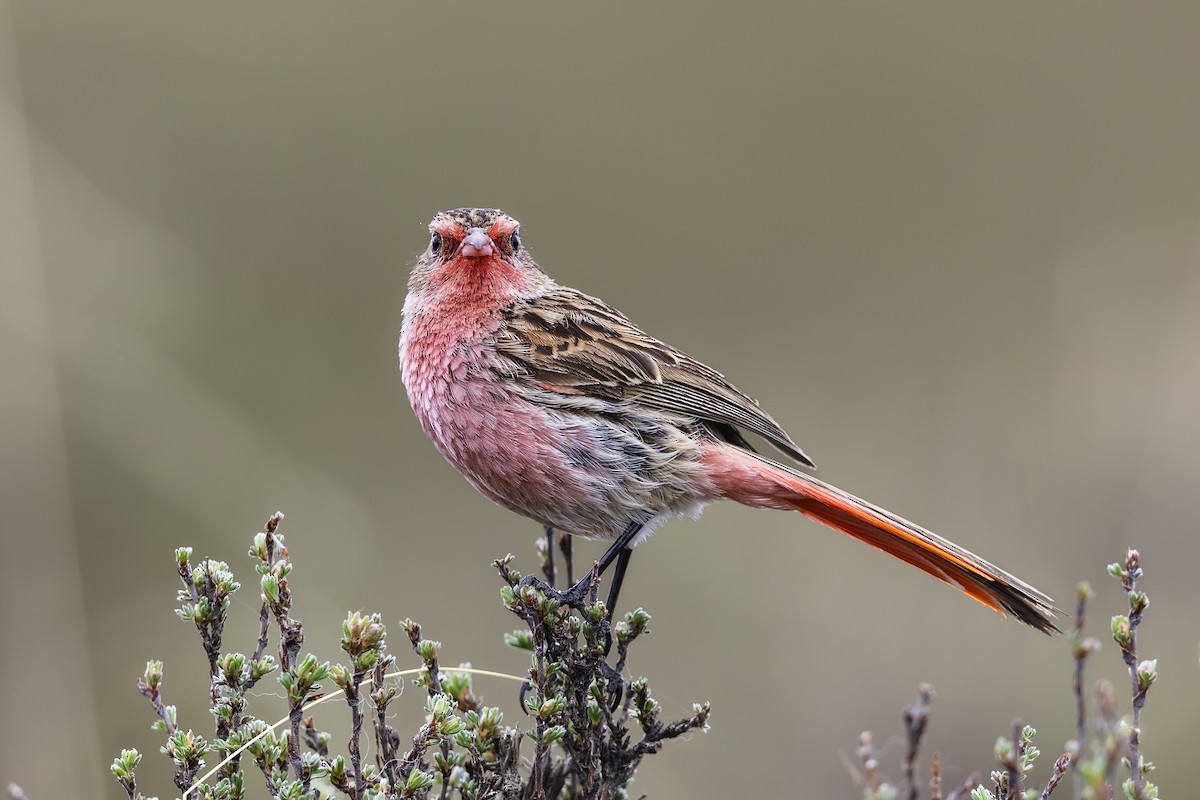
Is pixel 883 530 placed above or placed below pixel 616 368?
below

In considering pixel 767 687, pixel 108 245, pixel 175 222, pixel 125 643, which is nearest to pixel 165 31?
pixel 175 222

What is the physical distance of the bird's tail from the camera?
13.7ft

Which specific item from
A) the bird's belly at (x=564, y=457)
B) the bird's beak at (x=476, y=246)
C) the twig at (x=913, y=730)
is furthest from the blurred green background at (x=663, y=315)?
the twig at (x=913, y=730)

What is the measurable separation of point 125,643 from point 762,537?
3.69m

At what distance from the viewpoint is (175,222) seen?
7.89 meters

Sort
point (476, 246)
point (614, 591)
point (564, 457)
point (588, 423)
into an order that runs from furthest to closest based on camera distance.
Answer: point (476, 246), point (588, 423), point (564, 457), point (614, 591)

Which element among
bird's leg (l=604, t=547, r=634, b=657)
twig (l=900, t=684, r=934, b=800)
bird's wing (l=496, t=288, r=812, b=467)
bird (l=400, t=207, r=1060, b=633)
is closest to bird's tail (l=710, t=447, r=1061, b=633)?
bird (l=400, t=207, r=1060, b=633)

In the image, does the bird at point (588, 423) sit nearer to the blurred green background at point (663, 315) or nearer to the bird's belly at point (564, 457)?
the bird's belly at point (564, 457)

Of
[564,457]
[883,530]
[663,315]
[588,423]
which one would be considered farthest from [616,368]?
[663,315]

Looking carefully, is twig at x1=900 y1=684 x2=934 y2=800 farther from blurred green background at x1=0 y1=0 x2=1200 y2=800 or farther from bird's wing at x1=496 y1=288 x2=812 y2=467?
blurred green background at x1=0 y1=0 x2=1200 y2=800

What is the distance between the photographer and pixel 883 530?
4.43 metres

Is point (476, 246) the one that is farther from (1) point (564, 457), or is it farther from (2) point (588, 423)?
(1) point (564, 457)

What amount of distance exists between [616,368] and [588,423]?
0.31 m

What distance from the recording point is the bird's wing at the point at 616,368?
188 inches
